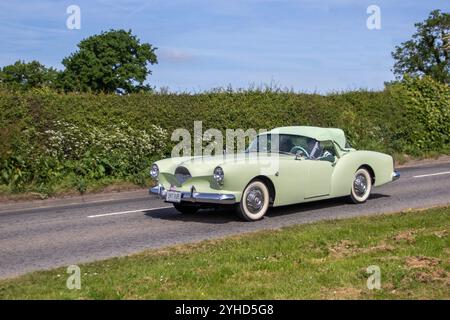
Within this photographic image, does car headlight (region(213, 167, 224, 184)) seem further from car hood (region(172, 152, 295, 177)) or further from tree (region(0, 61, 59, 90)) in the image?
A: tree (region(0, 61, 59, 90))

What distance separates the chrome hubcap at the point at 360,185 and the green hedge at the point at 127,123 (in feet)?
20.5

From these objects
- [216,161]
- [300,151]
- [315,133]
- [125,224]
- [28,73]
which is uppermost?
[28,73]

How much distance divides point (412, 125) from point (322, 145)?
13392 millimetres

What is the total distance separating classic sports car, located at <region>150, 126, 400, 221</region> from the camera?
10.2m

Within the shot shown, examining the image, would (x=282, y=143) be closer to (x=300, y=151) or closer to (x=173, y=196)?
(x=300, y=151)

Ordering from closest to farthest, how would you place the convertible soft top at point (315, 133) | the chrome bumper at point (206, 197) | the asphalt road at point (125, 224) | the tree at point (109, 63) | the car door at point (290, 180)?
the asphalt road at point (125, 224) → the chrome bumper at point (206, 197) → the car door at point (290, 180) → the convertible soft top at point (315, 133) → the tree at point (109, 63)

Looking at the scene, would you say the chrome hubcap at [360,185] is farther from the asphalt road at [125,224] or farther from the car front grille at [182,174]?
the car front grille at [182,174]

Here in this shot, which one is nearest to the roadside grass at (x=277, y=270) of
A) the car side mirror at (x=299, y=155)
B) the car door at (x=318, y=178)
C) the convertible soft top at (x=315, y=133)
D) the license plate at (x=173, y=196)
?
the license plate at (x=173, y=196)

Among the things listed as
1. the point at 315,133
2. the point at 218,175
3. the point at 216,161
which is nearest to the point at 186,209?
the point at 216,161

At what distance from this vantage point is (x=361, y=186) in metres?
12.4

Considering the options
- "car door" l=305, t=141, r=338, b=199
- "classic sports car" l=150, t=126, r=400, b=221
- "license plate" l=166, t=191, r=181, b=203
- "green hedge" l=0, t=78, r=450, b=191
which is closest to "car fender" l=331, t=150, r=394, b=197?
"classic sports car" l=150, t=126, r=400, b=221

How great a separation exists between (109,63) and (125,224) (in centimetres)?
4386

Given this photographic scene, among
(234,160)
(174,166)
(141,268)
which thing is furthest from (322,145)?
(141,268)

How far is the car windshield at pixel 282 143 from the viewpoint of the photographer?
1151cm
